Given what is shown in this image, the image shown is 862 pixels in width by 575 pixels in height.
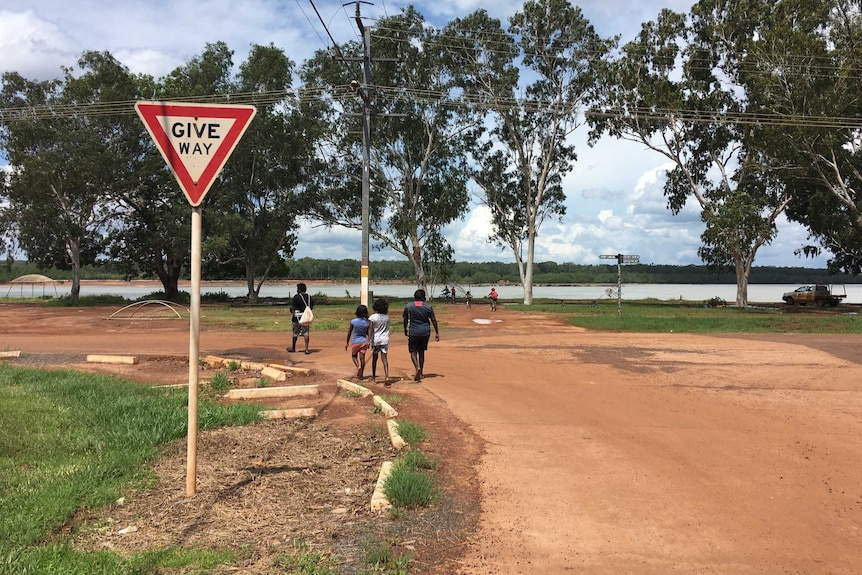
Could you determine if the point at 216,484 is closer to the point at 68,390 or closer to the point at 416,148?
the point at 68,390

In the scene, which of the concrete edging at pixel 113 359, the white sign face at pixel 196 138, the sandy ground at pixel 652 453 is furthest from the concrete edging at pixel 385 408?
the concrete edging at pixel 113 359

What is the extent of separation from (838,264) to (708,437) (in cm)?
4759

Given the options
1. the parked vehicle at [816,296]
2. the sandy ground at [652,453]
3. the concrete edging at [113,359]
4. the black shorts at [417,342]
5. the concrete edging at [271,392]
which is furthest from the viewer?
the parked vehicle at [816,296]

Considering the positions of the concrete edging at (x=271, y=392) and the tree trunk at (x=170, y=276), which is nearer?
the concrete edging at (x=271, y=392)

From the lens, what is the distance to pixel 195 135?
4.86 meters

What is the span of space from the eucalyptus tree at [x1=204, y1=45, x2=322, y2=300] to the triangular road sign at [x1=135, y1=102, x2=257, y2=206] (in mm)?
33753

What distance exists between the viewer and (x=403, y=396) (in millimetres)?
9812

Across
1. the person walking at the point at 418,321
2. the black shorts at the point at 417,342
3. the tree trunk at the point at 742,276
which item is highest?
the tree trunk at the point at 742,276

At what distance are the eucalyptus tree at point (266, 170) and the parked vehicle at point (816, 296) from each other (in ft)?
125

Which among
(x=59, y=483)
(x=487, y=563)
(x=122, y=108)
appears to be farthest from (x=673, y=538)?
(x=122, y=108)

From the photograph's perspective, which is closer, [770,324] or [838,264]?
[770,324]

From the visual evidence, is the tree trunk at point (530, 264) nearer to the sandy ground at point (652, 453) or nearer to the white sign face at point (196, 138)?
the sandy ground at point (652, 453)

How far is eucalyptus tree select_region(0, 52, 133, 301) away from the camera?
35.7m

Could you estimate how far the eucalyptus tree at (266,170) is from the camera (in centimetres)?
3891
